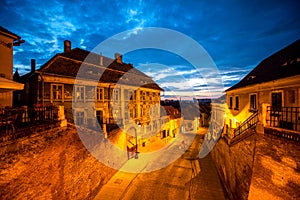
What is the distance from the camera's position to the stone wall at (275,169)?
237 inches

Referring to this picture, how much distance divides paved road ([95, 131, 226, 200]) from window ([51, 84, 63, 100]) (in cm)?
933

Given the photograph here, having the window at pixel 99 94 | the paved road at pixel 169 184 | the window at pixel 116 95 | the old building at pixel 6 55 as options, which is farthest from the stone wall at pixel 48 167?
the window at pixel 116 95

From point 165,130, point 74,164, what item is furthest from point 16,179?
point 165,130

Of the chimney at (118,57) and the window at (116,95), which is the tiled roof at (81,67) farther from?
the chimney at (118,57)

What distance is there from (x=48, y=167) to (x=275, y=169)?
10626mm

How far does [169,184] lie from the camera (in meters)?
13.0

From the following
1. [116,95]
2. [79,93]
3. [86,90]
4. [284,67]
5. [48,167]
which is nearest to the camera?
[48,167]

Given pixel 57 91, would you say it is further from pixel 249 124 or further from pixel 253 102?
pixel 253 102

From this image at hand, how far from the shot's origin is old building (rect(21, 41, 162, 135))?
1398 cm

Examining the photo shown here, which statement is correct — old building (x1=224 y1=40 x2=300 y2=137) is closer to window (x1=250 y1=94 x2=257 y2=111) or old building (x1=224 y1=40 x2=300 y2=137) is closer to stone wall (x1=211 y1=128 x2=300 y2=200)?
window (x1=250 y1=94 x2=257 y2=111)

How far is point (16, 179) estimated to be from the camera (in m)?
5.88

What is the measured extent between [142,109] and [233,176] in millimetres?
16219

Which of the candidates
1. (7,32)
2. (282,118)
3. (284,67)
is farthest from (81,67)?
(284,67)

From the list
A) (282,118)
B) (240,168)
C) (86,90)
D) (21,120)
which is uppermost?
(86,90)
